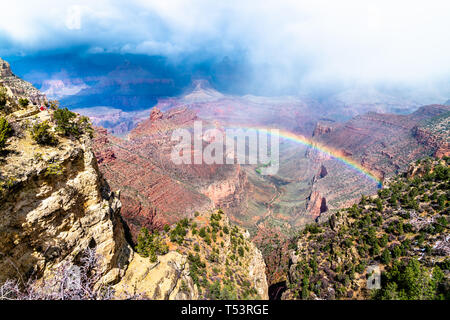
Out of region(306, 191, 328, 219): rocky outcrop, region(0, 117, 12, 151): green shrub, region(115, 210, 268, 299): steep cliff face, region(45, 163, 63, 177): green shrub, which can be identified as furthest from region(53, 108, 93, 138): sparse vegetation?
region(306, 191, 328, 219): rocky outcrop

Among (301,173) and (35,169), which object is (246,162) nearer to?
(301,173)

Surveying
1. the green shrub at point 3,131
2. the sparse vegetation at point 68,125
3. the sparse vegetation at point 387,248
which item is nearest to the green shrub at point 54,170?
the green shrub at point 3,131

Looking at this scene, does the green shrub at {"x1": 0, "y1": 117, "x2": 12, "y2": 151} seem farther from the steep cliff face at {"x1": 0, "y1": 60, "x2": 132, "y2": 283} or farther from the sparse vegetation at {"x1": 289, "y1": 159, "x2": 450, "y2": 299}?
the sparse vegetation at {"x1": 289, "y1": 159, "x2": 450, "y2": 299}

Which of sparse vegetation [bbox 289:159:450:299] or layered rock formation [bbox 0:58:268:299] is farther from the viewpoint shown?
sparse vegetation [bbox 289:159:450:299]

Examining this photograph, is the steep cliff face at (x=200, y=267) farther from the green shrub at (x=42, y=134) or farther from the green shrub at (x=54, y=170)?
the green shrub at (x=42, y=134)

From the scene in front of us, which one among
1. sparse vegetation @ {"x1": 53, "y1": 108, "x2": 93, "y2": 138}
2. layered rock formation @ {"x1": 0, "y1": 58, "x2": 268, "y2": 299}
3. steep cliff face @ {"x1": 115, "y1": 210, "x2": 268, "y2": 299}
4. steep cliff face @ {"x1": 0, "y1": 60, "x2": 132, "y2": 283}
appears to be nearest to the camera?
steep cliff face @ {"x1": 0, "y1": 60, "x2": 132, "y2": 283}

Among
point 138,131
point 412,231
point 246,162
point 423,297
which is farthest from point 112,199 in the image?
point 246,162

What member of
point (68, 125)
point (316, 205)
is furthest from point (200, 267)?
point (316, 205)
